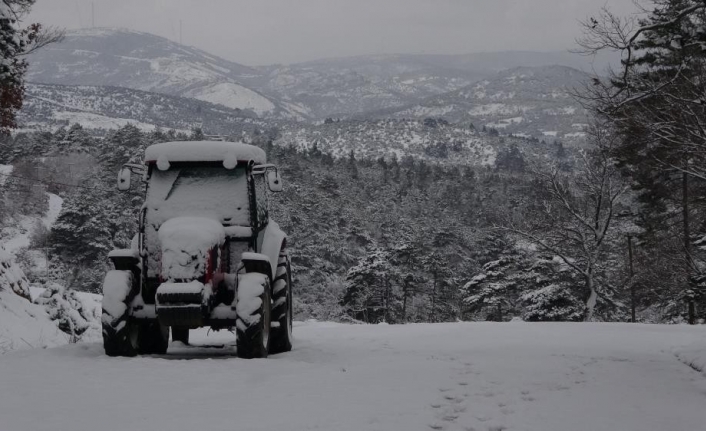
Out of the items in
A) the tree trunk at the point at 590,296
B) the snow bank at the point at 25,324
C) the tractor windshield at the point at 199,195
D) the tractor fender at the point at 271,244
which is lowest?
the tree trunk at the point at 590,296

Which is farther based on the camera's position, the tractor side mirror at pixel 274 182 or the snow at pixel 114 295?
the tractor side mirror at pixel 274 182

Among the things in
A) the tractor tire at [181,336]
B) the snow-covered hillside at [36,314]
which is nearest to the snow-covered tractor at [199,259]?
the tractor tire at [181,336]

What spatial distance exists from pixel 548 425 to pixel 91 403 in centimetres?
356

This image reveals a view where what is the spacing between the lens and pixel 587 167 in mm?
27562

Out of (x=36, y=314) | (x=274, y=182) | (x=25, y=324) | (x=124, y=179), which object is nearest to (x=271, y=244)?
(x=274, y=182)

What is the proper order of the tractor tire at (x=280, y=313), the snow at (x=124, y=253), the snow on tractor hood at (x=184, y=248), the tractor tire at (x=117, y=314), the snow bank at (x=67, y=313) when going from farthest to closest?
the snow bank at (x=67, y=313) < the tractor tire at (x=280, y=313) < the snow at (x=124, y=253) < the tractor tire at (x=117, y=314) < the snow on tractor hood at (x=184, y=248)

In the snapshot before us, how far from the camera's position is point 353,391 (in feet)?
18.2

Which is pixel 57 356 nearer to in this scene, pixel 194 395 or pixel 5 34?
pixel 194 395

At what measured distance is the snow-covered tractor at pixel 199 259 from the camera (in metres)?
7.01

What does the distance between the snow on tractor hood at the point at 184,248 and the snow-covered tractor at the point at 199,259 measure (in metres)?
0.01

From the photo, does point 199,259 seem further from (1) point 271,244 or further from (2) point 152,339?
(2) point 152,339

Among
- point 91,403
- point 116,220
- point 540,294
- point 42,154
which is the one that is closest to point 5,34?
point 91,403

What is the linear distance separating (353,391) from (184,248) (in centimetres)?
275

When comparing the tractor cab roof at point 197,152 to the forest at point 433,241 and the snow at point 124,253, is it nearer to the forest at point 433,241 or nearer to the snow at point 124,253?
the snow at point 124,253
